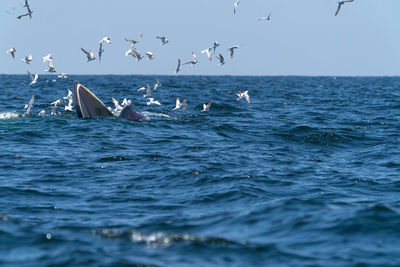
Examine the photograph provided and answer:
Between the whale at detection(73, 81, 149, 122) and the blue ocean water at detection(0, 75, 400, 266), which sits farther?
the whale at detection(73, 81, 149, 122)

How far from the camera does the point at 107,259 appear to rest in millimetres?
8148

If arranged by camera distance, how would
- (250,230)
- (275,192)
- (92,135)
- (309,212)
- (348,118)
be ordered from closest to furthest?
1. (250,230)
2. (309,212)
3. (275,192)
4. (92,135)
5. (348,118)

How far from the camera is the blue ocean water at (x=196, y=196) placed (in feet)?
28.5

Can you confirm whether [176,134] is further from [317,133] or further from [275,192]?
[275,192]

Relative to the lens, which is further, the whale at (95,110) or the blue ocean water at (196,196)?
the whale at (95,110)

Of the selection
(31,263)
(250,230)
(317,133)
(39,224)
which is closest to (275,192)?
(250,230)

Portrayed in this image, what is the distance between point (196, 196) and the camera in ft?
41.1

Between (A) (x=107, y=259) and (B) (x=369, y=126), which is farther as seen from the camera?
(B) (x=369, y=126)

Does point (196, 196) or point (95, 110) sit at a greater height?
point (95, 110)

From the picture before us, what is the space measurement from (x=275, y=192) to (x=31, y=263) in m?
6.23

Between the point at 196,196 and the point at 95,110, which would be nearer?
the point at 196,196

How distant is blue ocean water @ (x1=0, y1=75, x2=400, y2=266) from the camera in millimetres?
8688

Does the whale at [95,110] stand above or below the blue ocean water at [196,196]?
above

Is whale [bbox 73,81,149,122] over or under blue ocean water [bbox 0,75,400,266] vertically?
over
